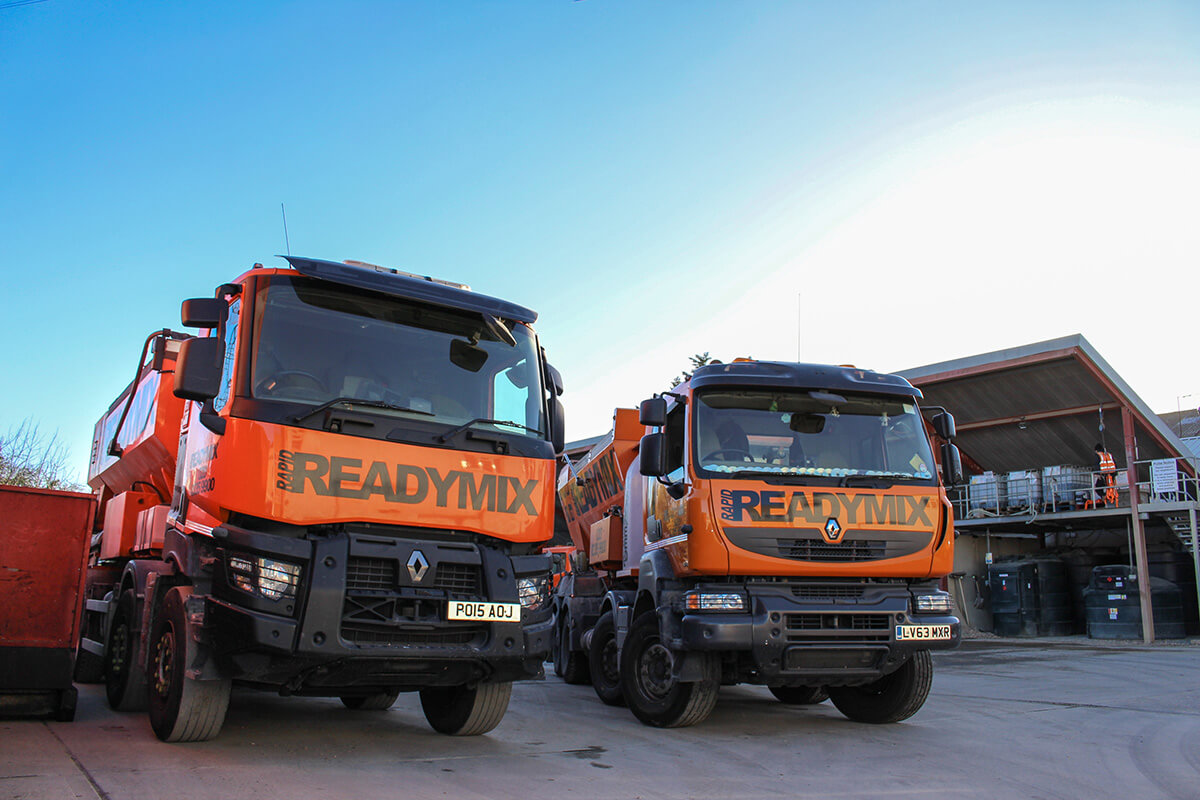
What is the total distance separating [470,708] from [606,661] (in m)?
3.12

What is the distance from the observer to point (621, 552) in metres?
9.88

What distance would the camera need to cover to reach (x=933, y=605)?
7.42 m

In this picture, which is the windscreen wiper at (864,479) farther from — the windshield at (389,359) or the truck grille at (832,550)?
the windshield at (389,359)

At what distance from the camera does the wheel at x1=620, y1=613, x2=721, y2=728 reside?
7449 millimetres

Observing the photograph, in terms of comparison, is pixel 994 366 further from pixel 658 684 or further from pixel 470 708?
pixel 470 708

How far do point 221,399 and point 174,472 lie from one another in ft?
6.64

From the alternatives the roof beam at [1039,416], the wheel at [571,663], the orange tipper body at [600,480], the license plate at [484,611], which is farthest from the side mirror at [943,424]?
the roof beam at [1039,416]

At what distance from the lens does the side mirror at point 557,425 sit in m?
6.68

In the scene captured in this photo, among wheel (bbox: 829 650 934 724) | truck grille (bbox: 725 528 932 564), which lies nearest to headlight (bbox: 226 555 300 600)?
truck grille (bbox: 725 528 932 564)

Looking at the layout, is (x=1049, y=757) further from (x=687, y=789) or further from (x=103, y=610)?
(x=103, y=610)

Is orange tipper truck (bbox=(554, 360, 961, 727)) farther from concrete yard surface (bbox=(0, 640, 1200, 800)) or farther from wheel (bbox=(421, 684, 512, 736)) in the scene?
wheel (bbox=(421, 684, 512, 736))

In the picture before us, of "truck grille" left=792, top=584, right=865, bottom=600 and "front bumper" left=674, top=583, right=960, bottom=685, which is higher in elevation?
"truck grille" left=792, top=584, right=865, bottom=600

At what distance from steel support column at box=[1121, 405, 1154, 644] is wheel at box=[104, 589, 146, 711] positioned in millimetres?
19667

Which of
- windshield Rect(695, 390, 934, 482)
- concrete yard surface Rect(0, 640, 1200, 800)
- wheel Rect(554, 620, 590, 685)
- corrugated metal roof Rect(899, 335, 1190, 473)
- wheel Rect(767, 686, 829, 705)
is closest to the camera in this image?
concrete yard surface Rect(0, 640, 1200, 800)
